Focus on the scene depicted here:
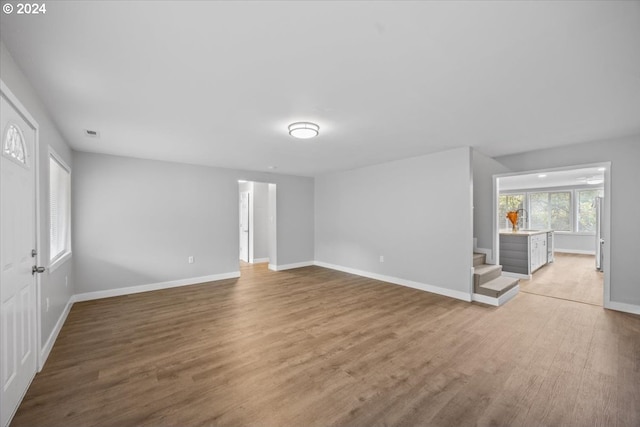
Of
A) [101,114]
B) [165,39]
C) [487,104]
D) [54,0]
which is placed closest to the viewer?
[54,0]

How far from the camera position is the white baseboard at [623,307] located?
135 inches

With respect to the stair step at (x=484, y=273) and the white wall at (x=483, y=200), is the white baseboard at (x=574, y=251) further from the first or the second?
the stair step at (x=484, y=273)

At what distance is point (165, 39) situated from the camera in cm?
157

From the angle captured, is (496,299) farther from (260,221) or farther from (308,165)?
(260,221)

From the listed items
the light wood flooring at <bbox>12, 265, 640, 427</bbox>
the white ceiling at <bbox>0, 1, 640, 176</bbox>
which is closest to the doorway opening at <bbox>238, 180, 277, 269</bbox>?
the light wood flooring at <bbox>12, 265, 640, 427</bbox>

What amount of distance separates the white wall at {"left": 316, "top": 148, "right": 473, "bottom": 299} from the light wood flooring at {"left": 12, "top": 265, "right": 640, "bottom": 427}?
2.85 ft

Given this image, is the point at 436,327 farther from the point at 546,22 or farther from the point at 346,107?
the point at 546,22

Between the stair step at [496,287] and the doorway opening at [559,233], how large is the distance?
23.6 inches

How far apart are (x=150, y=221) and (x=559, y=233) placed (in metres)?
12.2

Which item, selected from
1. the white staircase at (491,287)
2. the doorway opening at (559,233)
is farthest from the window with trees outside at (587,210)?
the white staircase at (491,287)

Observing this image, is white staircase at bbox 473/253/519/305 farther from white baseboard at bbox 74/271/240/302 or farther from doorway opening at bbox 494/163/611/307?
white baseboard at bbox 74/271/240/302

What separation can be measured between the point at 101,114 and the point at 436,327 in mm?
4368

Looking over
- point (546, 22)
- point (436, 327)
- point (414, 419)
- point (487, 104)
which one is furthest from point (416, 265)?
point (546, 22)

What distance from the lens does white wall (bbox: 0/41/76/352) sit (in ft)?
5.78
